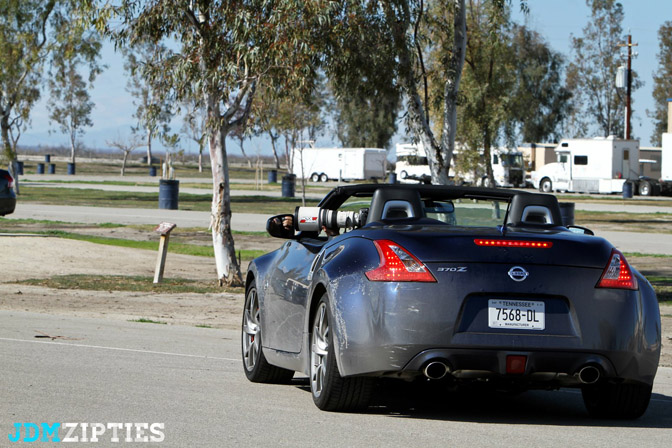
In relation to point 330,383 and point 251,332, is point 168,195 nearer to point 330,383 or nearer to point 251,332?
point 251,332

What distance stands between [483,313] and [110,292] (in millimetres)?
11898

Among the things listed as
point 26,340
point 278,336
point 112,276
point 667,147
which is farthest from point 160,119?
point 667,147

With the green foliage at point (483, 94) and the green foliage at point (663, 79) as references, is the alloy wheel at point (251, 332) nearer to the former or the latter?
the green foliage at point (483, 94)

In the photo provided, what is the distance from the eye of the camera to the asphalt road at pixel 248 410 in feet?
21.1

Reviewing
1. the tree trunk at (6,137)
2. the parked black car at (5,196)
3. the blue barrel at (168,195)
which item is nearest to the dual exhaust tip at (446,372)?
the parked black car at (5,196)

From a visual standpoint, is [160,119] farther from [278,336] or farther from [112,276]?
[278,336]

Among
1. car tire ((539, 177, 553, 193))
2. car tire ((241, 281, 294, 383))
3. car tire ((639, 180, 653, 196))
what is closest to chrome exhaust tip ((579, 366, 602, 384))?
car tire ((241, 281, 294, 383))

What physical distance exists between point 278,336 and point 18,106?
46.0 metres

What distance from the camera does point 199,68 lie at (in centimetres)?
1881

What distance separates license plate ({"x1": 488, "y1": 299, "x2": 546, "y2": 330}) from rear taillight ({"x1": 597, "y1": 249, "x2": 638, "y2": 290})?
0.43 m

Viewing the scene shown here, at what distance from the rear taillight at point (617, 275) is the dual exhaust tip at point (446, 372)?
49 cm

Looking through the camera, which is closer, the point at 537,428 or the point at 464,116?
the point at 537,428

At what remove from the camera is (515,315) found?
21.9ft

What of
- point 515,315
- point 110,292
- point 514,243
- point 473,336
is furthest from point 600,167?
point 473,336
